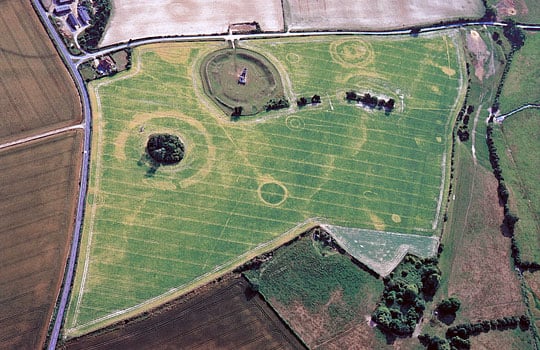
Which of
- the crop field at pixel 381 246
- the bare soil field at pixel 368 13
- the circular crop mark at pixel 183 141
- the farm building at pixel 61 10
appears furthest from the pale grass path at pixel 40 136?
the bare soil field at pixel 368 13

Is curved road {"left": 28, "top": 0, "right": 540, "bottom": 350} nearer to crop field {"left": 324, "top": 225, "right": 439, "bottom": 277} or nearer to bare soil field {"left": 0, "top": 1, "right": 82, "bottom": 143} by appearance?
bare soil field {"left": 0, "top": 1, "right": 82, "bottom": 143}

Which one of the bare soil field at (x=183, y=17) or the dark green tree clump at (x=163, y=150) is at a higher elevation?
the bare soil field at (x=183, y=17)

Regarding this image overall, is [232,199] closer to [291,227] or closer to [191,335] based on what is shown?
[291,227]

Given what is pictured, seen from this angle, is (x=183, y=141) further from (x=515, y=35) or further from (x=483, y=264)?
(x=515, y=35)

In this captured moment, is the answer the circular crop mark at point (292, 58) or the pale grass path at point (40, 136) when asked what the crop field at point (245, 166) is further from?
the pale grass path at point (40, 136)

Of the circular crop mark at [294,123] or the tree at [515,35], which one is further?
the tree at [515,35]

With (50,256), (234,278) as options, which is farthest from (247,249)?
(50,256)

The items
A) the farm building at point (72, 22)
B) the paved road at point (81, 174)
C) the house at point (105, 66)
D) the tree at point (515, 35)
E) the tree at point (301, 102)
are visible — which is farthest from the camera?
the tree at point (515, 35)

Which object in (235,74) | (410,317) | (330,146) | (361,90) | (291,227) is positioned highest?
(235,74)

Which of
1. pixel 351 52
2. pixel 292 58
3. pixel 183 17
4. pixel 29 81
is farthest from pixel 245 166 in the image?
pixel 29 81
